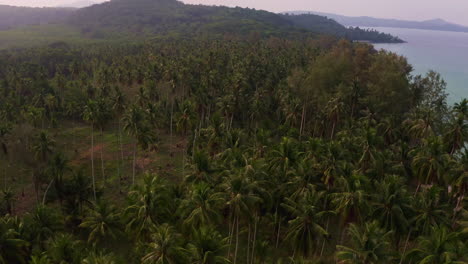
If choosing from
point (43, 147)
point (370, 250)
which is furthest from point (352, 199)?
point (43, 147)

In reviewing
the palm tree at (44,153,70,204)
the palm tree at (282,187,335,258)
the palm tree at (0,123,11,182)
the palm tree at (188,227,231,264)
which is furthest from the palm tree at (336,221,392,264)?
the palm tree at (0,123,11,182)

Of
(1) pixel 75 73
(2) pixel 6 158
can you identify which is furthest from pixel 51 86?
(2) pixel 6 158

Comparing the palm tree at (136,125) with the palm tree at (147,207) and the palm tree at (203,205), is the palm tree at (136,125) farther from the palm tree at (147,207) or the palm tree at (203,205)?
the palm tree at (203,205)

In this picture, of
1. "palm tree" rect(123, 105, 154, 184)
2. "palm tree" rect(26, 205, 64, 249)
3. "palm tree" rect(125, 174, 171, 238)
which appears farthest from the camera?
"palm tree" rect(123, 105, 154, 184)

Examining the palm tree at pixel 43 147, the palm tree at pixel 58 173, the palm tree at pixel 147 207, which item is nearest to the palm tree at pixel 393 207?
the palm tree at pixel 147 207

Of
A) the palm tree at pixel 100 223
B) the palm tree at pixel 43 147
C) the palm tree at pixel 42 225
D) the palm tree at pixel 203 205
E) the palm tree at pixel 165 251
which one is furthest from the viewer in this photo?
the palm tree at pixel 43 147

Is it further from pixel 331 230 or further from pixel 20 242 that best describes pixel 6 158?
pixel 331 230

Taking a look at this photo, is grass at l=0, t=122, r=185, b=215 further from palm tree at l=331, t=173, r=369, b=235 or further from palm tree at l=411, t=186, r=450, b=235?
palm tree at l=411, t=186, r=450, b=235
